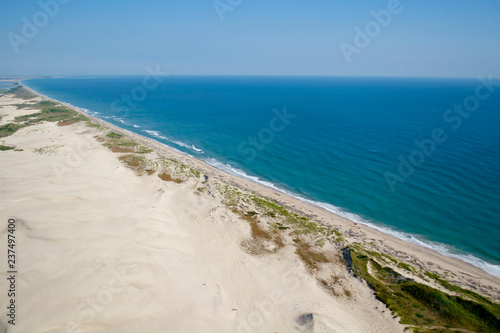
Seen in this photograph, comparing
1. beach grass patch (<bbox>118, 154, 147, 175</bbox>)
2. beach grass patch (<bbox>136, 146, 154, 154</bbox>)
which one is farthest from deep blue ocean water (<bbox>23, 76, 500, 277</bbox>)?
beach grass patch (<bbox>118, 154, 147, 175</bbox>)

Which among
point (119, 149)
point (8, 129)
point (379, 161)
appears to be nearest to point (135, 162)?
point (119, 149)

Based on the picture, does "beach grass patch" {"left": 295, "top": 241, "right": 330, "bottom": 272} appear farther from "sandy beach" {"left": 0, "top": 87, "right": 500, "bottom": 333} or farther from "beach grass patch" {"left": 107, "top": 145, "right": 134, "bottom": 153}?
"beach grass patch" {"left": 107, "top": 145, "right": 134, "bottom": 153}

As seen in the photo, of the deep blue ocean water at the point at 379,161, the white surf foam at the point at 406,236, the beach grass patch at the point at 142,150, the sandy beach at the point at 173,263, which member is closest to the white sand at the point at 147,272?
the sandy beach at the point at 173,263

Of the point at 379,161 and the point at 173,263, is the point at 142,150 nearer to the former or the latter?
the point at 173,263

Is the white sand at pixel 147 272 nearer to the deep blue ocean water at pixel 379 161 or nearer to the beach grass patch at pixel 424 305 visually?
the beach grass patch at pixel 424 305

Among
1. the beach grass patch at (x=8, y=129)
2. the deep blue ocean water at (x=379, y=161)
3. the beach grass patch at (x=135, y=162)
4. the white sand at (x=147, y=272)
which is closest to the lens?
the white sand at (x=147, y=272)

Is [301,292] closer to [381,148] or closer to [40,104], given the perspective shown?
[381,148]

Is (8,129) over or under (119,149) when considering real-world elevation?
under
